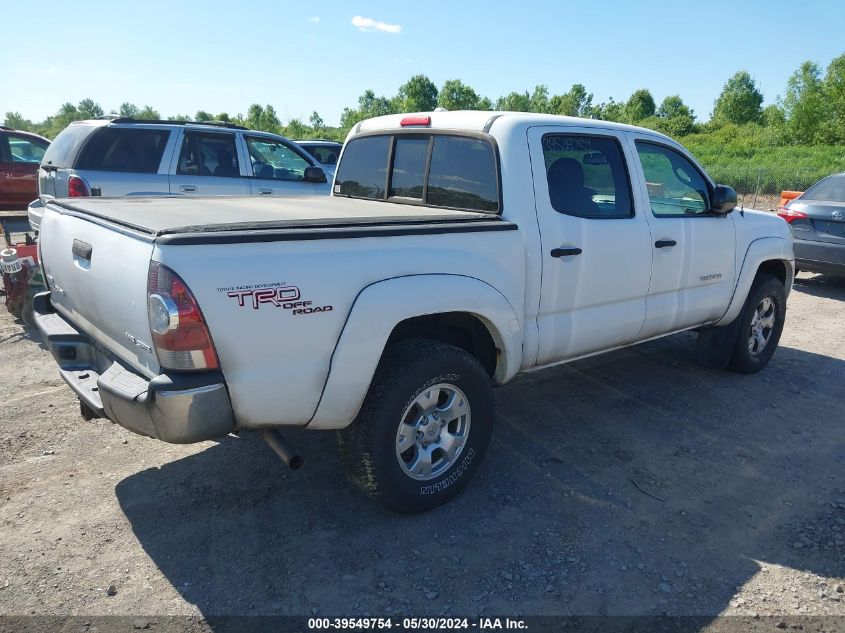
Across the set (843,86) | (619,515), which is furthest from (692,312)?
(843,86)

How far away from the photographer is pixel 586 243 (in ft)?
12.3

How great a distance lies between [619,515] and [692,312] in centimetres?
200

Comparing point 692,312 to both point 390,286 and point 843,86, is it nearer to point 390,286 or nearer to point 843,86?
point 390,286

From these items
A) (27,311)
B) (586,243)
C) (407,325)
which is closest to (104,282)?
(407,325)

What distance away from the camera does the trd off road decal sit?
2426mm

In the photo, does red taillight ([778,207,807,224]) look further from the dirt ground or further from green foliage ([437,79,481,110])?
green foliage ([437,79,481,110])

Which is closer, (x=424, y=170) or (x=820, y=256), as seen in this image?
(x=424, y=170)

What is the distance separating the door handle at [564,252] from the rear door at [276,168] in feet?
17.2

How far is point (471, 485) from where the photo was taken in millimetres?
3527

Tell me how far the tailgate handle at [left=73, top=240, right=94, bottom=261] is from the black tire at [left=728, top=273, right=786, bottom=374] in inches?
186

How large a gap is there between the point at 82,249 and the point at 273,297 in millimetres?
1117

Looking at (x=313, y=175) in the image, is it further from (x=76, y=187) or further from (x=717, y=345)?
(x=717, y=345)

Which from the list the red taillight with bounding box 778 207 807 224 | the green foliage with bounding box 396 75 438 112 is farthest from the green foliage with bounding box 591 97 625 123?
the red taillight with bounding box 778 207 807 224

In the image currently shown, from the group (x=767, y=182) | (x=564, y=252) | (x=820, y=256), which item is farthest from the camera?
(x=767, y=182)
